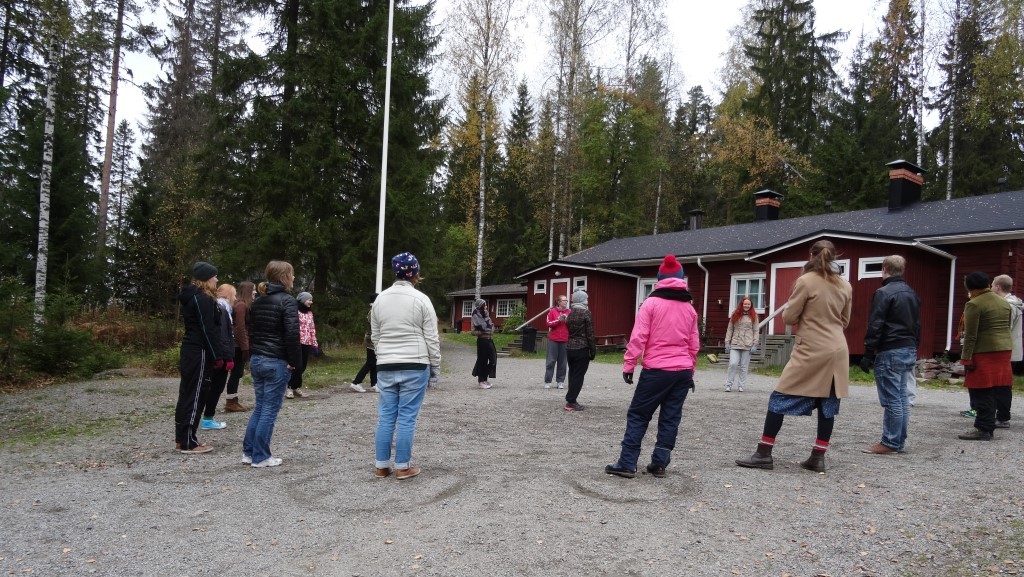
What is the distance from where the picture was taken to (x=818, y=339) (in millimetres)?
5305

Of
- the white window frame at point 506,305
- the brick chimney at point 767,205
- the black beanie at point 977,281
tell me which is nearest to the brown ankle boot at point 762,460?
the black beanie at point 977,281

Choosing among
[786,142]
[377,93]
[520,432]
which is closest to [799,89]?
[786,142]

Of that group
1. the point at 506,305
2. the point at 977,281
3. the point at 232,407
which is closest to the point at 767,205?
the point at 506,305

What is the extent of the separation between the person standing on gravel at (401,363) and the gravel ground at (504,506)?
28cm

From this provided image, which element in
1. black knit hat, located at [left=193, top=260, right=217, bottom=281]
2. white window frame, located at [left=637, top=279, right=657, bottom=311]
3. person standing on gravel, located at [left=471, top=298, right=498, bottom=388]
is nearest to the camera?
black knit hat, located at [left=193, top=260, right=217, bottom=281]

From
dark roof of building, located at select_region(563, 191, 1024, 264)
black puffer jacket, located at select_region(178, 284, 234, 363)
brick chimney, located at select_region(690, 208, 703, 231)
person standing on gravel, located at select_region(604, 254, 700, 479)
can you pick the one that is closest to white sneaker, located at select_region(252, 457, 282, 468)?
black puffer jacket, located at select_region(178, 284, 234, 363)

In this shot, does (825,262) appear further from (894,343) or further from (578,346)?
(578,346)

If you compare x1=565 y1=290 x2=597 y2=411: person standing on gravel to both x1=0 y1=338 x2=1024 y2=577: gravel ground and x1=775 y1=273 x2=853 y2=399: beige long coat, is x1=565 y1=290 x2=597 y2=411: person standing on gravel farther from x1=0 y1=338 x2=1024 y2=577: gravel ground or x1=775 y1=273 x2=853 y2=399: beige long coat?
x1=775 y1=273 x2=853 y2=399: beige long coat

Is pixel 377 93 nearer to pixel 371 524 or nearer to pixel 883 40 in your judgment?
pixel 371 524

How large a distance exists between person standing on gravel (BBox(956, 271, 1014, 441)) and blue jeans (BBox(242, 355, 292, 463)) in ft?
23.0

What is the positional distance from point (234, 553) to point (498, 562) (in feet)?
5.08

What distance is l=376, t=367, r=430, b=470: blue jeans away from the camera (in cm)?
512

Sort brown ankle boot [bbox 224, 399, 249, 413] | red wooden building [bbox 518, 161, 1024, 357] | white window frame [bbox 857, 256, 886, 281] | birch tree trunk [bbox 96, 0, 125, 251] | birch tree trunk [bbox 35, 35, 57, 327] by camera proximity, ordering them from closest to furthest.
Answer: brown ankle boot [bbox 224, 399, 249, 413] → birch tree trunk [bbox 35, 35, 57, 327] → red wooden building [bbox 518, 161, 1024, 357] → white window frame [bbox 857, 256, 886, 281] → birch tree trunk [bbox 96, 0, 125, 251]

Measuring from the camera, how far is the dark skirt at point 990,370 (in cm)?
676
